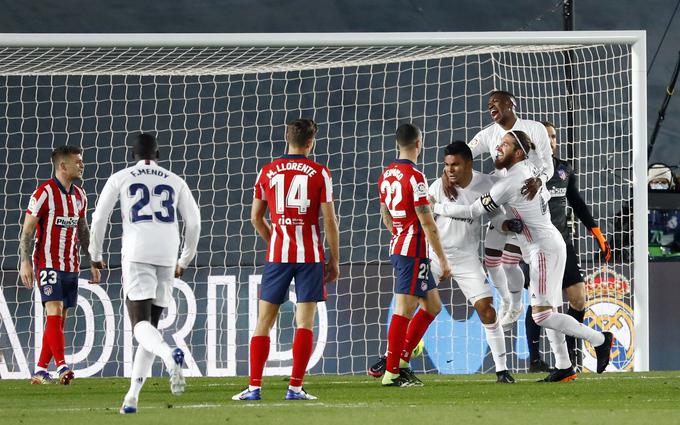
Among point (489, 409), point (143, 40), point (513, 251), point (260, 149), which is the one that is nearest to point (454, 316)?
point (513, 251)

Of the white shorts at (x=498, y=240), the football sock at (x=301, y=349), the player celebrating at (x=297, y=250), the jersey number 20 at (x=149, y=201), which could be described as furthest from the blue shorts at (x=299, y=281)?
the white shorts at (x=498, y=240)

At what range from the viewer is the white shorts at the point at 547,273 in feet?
24.6

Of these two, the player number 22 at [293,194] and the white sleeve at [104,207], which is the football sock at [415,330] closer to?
the player number 22 at [293,194]

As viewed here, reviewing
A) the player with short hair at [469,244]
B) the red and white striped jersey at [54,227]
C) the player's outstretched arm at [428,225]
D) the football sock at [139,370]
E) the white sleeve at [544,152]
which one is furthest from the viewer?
the red and white striped jersey at [54,227]

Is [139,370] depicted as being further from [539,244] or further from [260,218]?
[539,244]

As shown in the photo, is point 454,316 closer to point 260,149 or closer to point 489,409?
point 489,409

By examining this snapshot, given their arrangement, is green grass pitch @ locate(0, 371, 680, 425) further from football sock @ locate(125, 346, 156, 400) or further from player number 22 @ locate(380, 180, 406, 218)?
→ player number 22 @ locate(380, 180, 406, 218)

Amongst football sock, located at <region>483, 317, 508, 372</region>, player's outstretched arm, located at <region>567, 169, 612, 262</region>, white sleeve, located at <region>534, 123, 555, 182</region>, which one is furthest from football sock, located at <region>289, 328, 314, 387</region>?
player's outstretched arm, located at <region>567, 169, 612, 262</region>

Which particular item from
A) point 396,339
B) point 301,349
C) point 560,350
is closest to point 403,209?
point 396,339

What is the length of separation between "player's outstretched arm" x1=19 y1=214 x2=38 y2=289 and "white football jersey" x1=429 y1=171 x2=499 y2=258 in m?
2.86

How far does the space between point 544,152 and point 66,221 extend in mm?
3429

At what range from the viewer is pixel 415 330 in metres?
7.61

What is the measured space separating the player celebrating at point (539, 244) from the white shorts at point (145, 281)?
224 cm

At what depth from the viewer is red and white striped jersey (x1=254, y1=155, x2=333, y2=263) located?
630 centimetres
